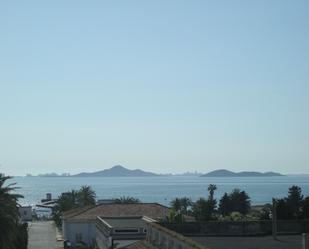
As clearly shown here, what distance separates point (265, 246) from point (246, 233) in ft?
13.9

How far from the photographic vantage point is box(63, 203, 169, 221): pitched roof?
62.8m

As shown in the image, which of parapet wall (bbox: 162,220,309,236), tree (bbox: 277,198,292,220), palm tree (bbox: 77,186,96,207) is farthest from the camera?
palm tree (bbox: 77,186,96,207)

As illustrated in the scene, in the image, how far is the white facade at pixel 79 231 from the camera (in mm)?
68062

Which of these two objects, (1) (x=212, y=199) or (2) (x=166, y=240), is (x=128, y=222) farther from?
(1) (x=212, y=199)

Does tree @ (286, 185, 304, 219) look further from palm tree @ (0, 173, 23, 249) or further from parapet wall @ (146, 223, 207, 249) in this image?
palm tree @ (0, 173, 23, 249)

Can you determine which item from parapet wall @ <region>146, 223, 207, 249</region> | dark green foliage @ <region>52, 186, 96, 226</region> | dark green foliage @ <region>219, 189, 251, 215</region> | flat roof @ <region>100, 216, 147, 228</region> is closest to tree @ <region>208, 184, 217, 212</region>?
dark green foliage @ <region>219, 189, 251, 215</region>

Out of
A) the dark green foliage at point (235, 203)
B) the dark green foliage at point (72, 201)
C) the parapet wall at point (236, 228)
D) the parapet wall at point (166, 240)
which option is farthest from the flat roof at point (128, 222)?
the dark green foliage at point (72, 201)

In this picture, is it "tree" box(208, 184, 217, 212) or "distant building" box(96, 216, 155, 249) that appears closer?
"distant building" box(96, 216, 155, 249)

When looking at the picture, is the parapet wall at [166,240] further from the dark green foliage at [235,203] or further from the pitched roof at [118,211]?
the dark green foliage at [235,203]

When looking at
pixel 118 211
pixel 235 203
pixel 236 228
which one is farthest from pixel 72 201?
pixel 236 228

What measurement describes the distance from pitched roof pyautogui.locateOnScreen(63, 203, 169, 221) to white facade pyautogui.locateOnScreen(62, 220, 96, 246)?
2.05 ft

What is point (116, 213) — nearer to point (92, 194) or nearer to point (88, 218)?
point (88, 218)

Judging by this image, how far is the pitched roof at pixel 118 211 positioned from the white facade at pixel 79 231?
2.05 feet

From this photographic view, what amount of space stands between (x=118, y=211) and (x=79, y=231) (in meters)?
6.16
